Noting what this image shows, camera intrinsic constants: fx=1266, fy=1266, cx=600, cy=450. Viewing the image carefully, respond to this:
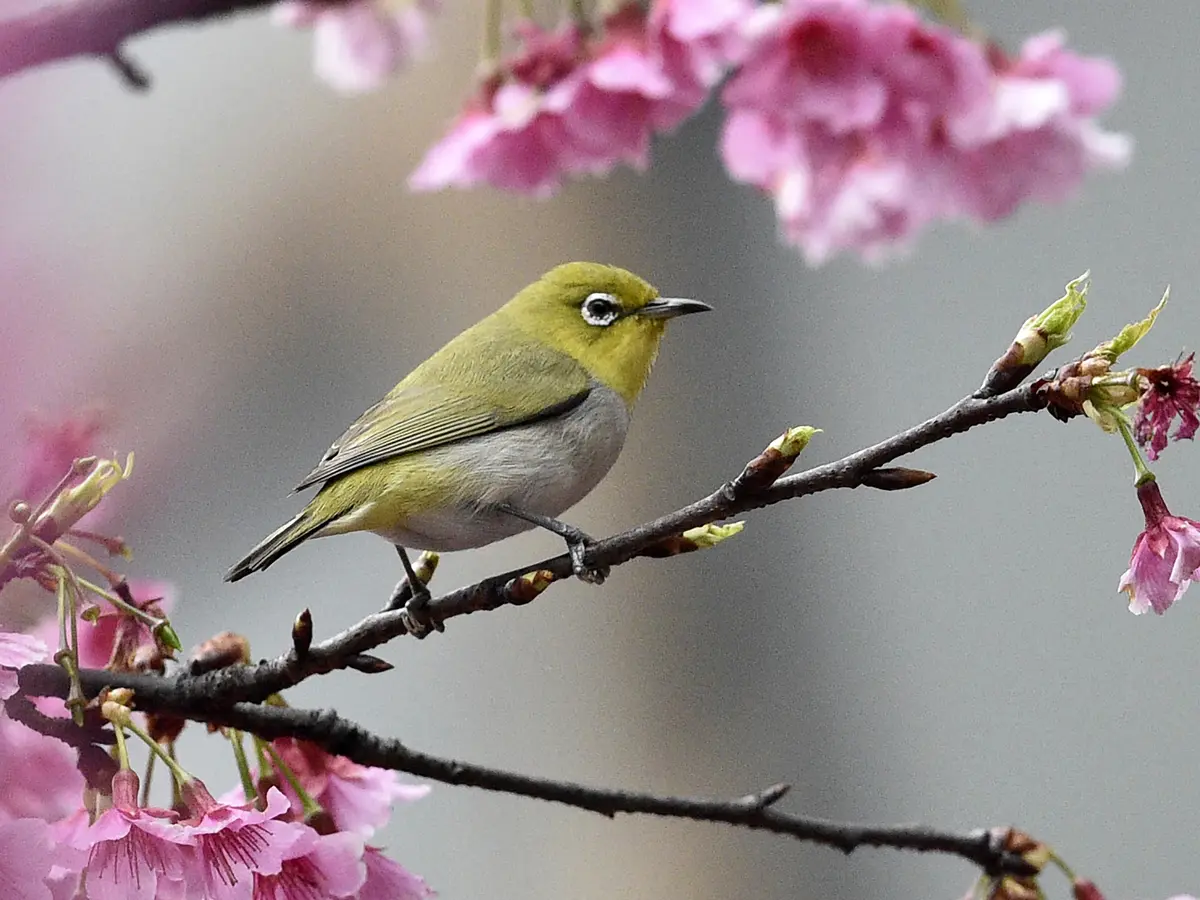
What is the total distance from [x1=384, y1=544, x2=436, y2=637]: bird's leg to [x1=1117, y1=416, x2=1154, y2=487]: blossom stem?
0.22m

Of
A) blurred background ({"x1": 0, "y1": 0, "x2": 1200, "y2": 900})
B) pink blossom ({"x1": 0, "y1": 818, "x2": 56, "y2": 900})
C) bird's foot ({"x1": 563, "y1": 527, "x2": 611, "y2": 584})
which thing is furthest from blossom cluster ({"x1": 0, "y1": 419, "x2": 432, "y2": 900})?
blurred background ({"x1": 0, "y1": 0, "x2": 1200, "y2": 900})

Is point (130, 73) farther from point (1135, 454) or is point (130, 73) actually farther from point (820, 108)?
point (1135, 454)

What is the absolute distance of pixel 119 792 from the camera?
1.19 feet

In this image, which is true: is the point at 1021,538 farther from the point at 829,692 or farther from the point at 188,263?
the point at 188,263

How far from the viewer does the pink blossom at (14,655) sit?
321 millimetres

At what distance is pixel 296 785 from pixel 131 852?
0.07 metres

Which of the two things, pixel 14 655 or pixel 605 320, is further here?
pixel 605 320

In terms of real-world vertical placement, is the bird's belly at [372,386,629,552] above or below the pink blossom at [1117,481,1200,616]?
above

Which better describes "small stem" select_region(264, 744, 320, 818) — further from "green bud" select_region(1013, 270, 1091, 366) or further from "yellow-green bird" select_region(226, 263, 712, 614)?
"green bud" select_region(1013, 270, 1091, 366)

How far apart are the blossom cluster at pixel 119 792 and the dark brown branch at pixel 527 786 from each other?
0.01 m

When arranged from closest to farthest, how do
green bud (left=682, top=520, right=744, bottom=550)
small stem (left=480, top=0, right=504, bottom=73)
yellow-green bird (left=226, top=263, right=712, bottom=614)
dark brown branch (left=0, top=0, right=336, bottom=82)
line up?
dark brown branch (left=0, top=0, right=336, bottom=82) < small stem (left=480, top=0, right=504, bottom=73) < green bud (left=682, top=520, right=744, bottom=550) < yellow-green bird (left=226, top=263, right=712, bottom=614)

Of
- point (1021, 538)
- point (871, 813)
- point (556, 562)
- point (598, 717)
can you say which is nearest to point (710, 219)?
point (1021, 538)

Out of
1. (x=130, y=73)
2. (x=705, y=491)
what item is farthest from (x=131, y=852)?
(x=705, y=491)

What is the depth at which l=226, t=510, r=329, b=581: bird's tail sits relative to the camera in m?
0.44
